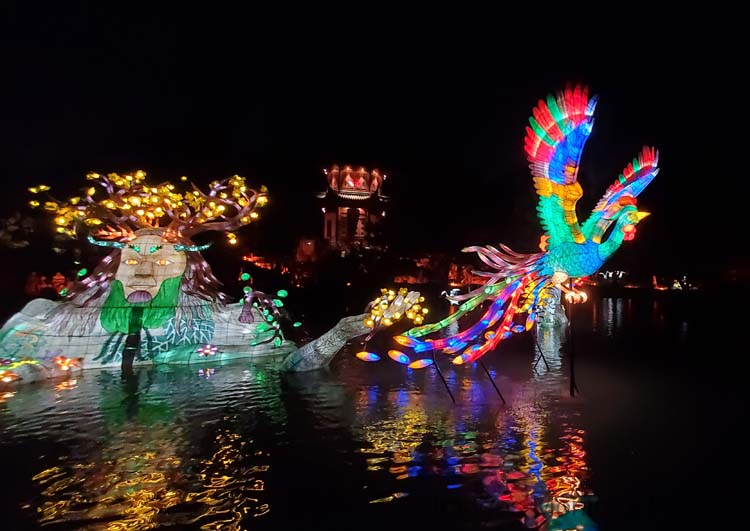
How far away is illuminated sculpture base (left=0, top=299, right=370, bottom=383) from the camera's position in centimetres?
1075

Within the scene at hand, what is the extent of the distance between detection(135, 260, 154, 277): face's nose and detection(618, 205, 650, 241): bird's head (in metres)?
10.0

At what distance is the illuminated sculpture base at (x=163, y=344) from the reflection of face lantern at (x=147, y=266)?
888 millimetres

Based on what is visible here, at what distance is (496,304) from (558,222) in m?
1.76

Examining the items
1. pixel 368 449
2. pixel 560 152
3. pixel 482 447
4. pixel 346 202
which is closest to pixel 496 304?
pixel 560 152

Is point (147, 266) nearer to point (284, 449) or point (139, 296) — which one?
point (139, 296)

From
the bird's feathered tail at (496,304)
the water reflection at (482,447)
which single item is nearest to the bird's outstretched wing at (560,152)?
the bird's feathered tail at (496,304)

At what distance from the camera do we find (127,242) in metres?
12.2

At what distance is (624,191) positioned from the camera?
28.1 feet

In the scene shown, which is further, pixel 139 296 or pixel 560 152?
pixel 139 296

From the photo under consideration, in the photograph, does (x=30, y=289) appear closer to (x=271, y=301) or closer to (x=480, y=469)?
(x=271, y=301)

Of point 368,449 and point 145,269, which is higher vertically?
point 145,269

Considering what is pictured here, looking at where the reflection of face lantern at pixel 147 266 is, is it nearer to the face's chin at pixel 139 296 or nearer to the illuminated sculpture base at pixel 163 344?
the face's chin at pixel 139 296

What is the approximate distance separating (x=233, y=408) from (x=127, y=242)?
5.72m

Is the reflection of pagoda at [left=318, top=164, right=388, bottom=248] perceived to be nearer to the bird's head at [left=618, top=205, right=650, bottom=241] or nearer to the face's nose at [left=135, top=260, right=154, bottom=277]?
the face's nose at [left=135, top=260, right=154, bottom=277]
